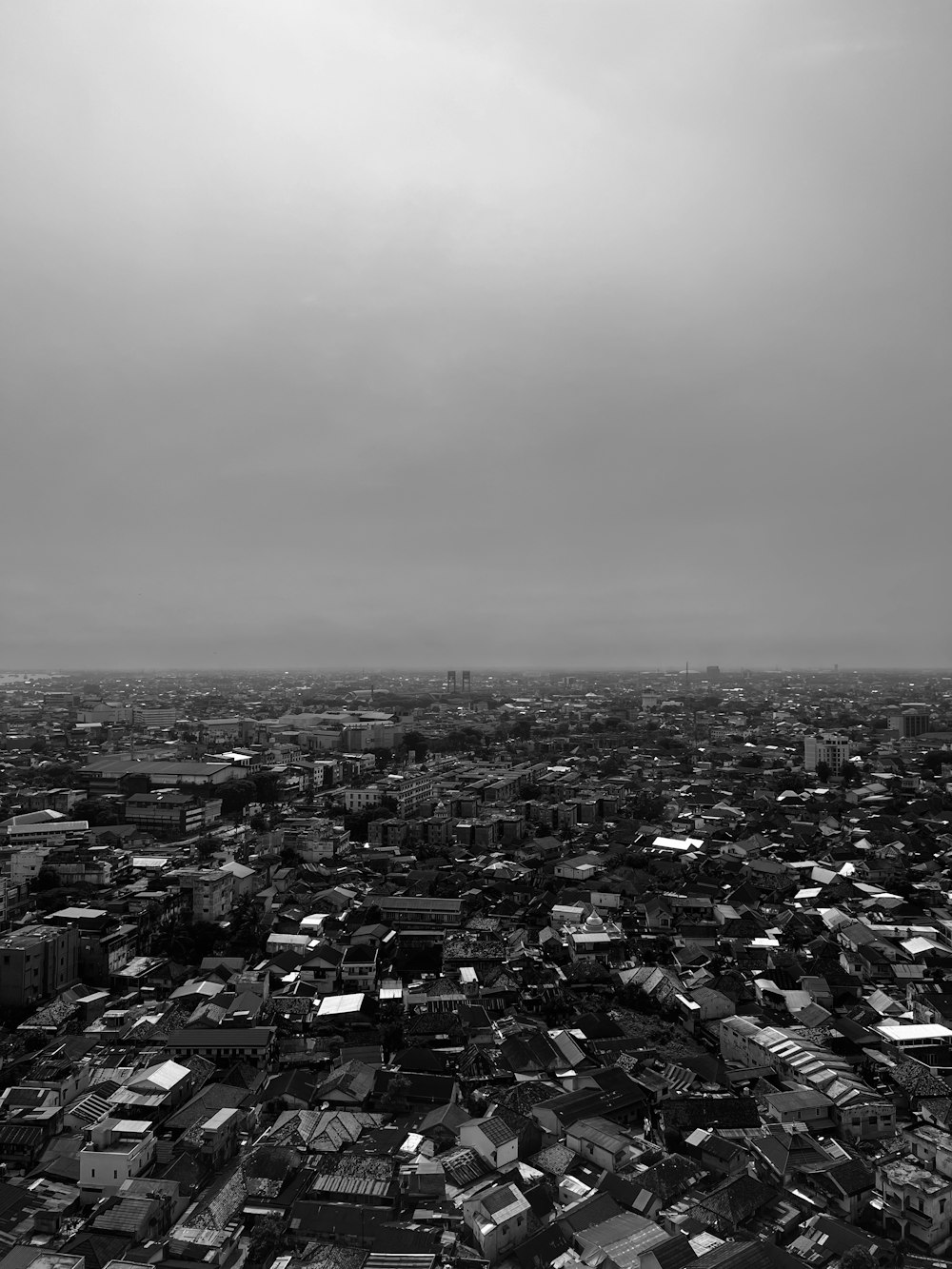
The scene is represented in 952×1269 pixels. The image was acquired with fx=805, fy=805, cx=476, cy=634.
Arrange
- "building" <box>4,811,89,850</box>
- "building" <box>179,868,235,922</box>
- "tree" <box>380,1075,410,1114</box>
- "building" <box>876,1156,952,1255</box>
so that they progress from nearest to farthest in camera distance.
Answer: "building" <box>876,1156,952,1255</box>
"tree" <box>380,1075,410,1114</box>
"building" <box>179,868,235,922</box>
"building" <box>4,811,89,850</box>

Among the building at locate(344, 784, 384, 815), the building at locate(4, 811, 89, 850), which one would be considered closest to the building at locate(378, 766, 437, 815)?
the building at locate(344, 784, 384, 815)

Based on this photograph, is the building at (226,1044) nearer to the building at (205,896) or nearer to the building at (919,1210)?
the building at (205,896)

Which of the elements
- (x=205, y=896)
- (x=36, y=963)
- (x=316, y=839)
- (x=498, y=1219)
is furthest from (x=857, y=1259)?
(x=316, y=839)

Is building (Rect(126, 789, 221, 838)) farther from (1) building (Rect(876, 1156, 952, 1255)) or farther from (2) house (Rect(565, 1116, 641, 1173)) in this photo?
(1) building (Rect(876, 1156, 952, 1255))

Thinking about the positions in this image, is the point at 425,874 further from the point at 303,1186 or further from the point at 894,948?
the point at 303,1186

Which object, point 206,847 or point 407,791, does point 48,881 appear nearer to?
point 206,847

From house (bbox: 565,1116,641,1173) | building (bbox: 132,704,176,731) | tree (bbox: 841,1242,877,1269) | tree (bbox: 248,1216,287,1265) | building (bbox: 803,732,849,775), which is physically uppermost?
building (bbox: 803,732,849,775)

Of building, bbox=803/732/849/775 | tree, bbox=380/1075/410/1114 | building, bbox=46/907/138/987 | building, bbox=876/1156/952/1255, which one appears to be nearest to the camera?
building, bbox=876/1156/952/1255
